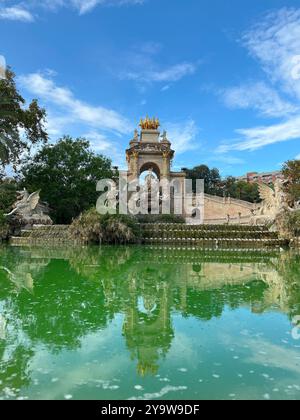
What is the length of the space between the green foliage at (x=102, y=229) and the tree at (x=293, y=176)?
17.4 metres

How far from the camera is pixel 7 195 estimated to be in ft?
83.3

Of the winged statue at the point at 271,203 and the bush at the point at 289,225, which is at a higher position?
the winged statue at the point at 271,203

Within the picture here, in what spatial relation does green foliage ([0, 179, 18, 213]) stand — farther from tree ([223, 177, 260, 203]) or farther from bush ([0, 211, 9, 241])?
tree ([223, 177, 260, 203])

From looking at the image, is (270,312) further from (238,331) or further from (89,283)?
(89,283)

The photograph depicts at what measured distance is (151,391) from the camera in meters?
3.66

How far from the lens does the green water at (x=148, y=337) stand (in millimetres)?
3781

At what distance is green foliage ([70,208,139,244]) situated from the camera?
20.7 metres

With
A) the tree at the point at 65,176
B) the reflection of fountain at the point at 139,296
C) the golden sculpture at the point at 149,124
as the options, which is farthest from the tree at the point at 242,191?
the reflection of fountain at the point at 139,296

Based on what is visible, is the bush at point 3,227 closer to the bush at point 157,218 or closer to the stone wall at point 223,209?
the bush at point 157,218

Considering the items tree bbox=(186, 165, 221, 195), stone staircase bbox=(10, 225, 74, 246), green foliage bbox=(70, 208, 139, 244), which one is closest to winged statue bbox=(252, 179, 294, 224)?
green foliage bbox=(70, 208, 139, 244)

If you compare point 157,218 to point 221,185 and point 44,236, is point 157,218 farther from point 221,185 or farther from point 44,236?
point 221,185

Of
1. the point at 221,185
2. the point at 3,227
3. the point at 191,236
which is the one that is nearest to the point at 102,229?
the point at 191,236

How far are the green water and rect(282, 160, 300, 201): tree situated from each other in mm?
24393
